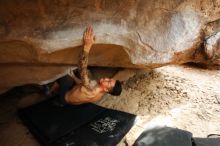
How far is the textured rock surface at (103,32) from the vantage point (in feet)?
7.61

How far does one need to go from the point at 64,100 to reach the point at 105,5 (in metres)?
1.07

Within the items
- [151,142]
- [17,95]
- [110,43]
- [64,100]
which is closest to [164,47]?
[110,43]

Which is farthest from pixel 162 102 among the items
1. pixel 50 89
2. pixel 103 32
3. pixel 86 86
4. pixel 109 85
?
pixel 50 89

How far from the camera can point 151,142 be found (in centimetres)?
252

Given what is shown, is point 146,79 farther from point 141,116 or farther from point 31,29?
point 31,29

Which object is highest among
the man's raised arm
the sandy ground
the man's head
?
the man's raised arm

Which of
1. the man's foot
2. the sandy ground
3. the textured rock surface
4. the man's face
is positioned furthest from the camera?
the man's foot

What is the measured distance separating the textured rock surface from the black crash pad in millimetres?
408

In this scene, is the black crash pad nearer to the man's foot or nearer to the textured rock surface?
the man's foot

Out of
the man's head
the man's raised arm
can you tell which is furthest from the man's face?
the man's raised arm

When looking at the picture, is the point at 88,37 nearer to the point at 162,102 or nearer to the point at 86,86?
the point at 86,86

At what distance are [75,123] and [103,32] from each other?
3.22ft

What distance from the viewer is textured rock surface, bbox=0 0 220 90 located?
91.3 inches

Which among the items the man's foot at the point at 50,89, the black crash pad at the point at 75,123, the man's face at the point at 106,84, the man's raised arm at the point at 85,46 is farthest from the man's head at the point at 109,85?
the man's foot at the point at 50,89
